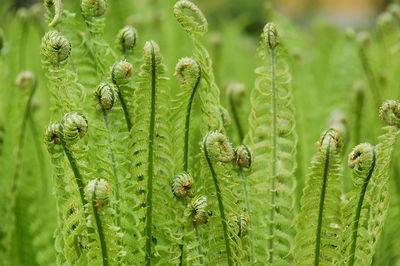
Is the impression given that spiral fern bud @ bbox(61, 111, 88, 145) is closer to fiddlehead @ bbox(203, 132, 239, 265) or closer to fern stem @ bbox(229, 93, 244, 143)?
fiddlehead @ bbox(203, 132, 239, 265)

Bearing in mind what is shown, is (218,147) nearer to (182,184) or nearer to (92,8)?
(182,184)

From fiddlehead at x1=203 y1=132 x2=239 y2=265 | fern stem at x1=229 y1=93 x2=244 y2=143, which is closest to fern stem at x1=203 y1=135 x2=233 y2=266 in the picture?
fiddlehead at x1=203 y1=132 x2=239 y2=265

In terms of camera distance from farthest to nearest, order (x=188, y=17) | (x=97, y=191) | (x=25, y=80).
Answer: (x=25, y=80) → (x=188, y=17) → (x=97, y=191)

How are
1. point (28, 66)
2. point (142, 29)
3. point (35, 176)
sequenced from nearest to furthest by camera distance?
point (35, 176)
point (28, 66)
point (142, 29)

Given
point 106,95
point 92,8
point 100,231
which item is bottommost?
point 100,231

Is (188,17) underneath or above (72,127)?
above

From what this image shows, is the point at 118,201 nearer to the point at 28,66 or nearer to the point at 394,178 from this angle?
the point at 394,178

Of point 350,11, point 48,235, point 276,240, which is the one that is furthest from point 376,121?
point 350,11

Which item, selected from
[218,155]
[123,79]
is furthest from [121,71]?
[218,155]
